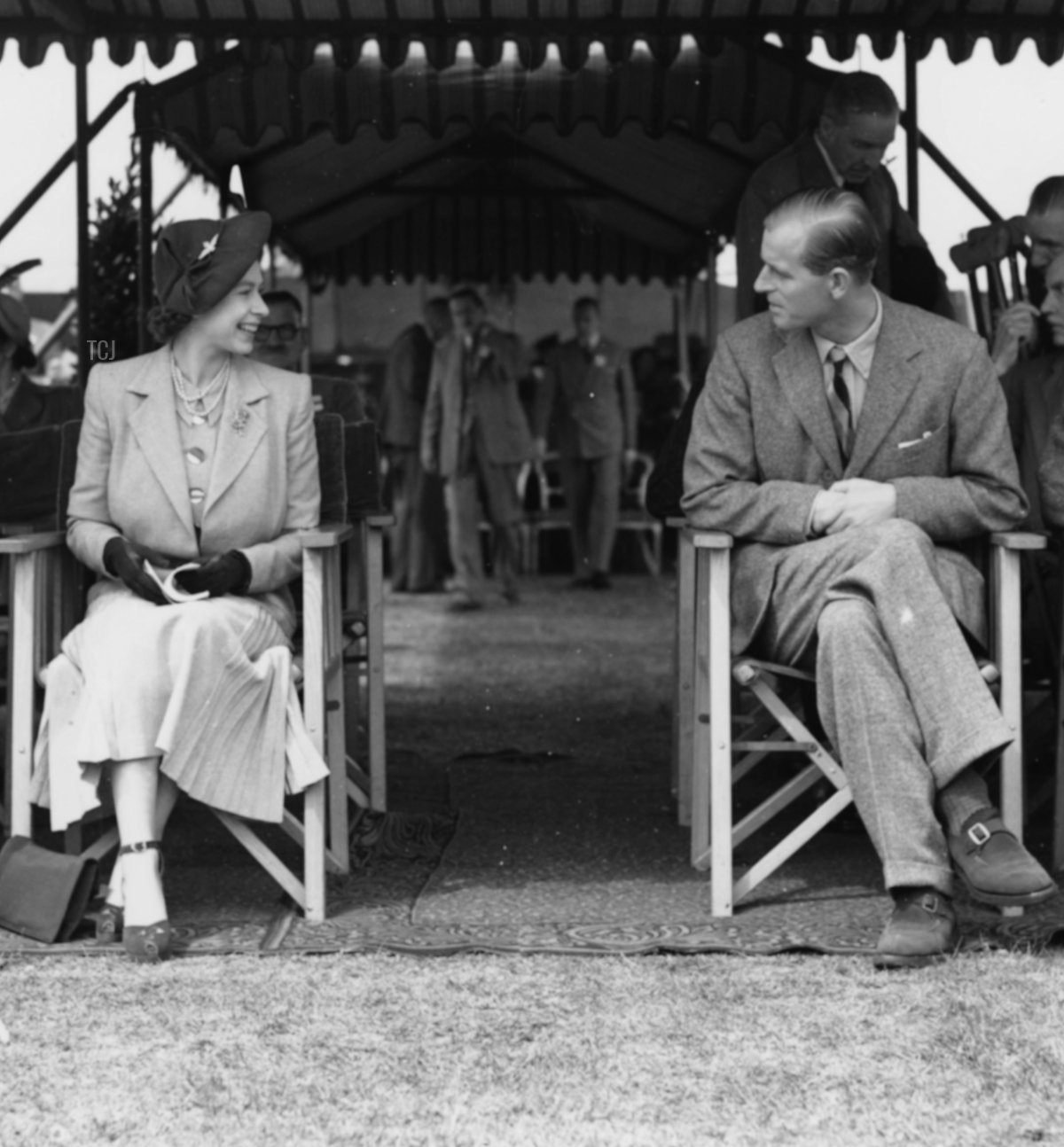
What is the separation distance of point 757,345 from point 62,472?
1.72m

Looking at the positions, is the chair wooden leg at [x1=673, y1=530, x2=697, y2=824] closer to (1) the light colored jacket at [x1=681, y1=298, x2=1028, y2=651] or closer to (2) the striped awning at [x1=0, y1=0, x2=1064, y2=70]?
(1) the light colored jacket at [x1=681, y1=298, x2=1028, y2=651]

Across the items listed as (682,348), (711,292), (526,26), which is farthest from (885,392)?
(682,348)

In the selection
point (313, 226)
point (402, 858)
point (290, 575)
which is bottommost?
point (402, 858)

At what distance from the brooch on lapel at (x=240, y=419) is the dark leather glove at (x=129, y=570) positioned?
39 centimetres

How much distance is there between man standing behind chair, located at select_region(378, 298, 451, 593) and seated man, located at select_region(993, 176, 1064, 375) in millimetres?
7670

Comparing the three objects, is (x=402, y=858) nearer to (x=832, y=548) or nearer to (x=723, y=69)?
(x=832, y=548)

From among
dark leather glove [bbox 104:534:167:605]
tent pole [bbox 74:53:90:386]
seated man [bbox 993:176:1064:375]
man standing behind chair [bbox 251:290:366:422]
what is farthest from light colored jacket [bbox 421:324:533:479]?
dark leather glove [bbox 104:534:167:605]

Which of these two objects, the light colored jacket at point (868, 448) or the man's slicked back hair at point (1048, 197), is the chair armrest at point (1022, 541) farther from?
the man's slicked back hair at point (1048, 197)

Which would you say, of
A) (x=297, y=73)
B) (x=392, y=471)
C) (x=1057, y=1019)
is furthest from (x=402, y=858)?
(x=392, y=471)

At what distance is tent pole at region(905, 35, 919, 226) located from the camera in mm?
7094

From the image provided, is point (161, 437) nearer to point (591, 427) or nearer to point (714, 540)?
point (714, 540)

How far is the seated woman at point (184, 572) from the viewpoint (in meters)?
4.57

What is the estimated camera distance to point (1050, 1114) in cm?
338

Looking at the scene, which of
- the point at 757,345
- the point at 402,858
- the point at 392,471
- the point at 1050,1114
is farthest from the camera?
the point at 392,471
